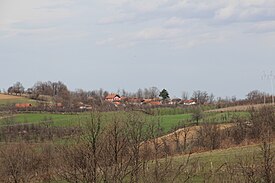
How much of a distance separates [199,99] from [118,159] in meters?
94.7

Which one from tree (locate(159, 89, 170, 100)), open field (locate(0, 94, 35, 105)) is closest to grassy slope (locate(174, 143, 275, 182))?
open field (locate(0, 94, 35, 105))

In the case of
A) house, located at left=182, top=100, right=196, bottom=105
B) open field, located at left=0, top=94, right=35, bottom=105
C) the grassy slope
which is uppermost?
open field, located at left=0, top=94, right=35, bottom=105

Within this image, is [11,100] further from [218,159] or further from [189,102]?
[218,159]

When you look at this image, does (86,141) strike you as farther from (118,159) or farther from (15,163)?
(15,163)

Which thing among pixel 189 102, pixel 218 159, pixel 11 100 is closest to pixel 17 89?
pixel 11 100

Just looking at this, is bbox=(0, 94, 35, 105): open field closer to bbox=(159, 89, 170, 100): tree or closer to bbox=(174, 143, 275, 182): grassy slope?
bbox=(159, 89, 170, 100): tree

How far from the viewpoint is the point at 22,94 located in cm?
10019

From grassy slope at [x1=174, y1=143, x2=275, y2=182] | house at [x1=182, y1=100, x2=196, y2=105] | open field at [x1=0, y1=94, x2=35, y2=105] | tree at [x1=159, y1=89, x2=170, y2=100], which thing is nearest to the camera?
grassy slope at [x1=174, y1=143, x2=275, y2=182]

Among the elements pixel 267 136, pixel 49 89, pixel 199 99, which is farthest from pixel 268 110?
pixel 49 89

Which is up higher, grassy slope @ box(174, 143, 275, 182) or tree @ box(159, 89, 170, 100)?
tree @ box(159, 89, 170, 100)

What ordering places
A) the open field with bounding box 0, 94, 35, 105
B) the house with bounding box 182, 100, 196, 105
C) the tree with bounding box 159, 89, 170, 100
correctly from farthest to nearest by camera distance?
1. the tree with bounding box 159, 89, 170, 100
2. the house with bounding box 182, 100, 196, 105
3. the open field with bounding box 0, 94, 35, 105

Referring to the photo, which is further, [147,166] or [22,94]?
[22,94]

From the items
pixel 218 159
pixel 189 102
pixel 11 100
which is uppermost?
pixel 11 100

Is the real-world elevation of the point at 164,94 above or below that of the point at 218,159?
above
